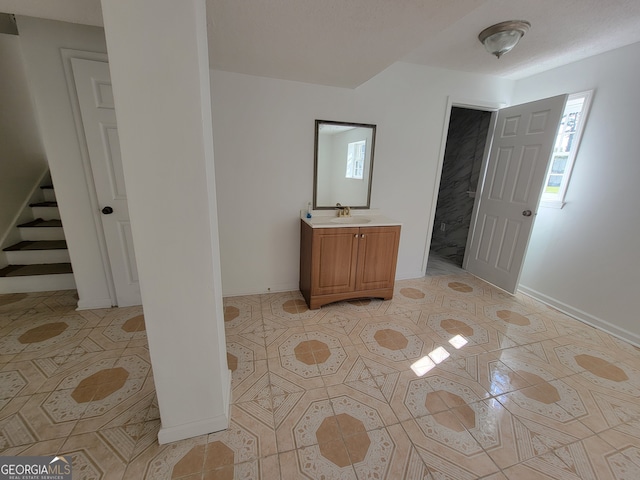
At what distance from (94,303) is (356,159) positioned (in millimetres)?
2891

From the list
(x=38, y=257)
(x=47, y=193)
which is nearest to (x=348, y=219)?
(x=38, y=257)

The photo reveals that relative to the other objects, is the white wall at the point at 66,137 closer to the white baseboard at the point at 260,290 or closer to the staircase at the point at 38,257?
the staircase at the point at 38,257

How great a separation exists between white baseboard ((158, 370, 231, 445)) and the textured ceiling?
6.85 ft

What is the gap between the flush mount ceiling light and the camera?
184 centimetres

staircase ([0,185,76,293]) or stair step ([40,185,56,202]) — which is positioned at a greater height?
stair step ([40,185,56,202])

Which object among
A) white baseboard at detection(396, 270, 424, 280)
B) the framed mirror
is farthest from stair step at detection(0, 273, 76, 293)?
white baseboard at detection(396, 270, 424, 280)

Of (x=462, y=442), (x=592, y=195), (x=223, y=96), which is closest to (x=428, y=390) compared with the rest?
(x=462, y=442)

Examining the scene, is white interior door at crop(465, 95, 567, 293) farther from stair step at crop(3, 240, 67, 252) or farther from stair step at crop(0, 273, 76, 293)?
stair step at crop(3, 240, 67, 252)

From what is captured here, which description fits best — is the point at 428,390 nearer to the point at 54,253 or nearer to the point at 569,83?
the point at 569,83

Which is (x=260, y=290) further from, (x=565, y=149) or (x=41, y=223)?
(x=565, y=149)

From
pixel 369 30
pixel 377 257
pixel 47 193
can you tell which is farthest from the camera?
pixel 47 193

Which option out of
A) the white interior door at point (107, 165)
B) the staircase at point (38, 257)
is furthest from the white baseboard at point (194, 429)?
the staircase at point (38, 257)

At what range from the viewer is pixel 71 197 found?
214 cm

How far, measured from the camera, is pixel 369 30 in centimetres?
147
